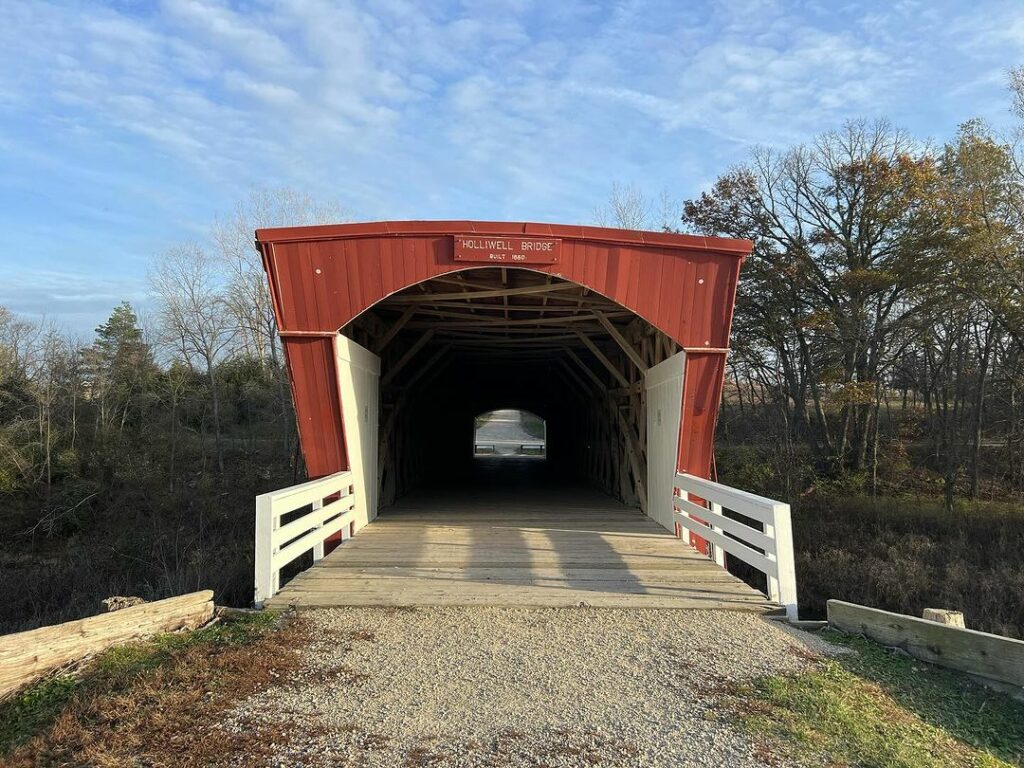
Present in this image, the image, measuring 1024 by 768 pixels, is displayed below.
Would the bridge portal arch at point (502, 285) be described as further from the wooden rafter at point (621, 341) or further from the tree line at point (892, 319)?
the tree line at point (892, 319)

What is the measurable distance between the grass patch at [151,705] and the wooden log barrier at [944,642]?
353cm

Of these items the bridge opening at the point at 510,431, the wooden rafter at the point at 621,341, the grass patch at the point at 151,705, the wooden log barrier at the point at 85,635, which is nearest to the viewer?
the grass patch at the point at 151,705

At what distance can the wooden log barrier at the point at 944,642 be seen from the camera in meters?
3.48

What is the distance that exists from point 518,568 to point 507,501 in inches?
236

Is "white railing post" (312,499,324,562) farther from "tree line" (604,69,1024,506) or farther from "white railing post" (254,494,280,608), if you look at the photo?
"tree line" (604,69,1024,506)

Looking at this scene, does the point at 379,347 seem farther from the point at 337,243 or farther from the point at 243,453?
the point at 243,453

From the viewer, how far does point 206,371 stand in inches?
911

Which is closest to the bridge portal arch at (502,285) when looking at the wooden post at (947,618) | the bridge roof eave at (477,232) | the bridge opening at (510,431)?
the bridge roof eave at (477,232)

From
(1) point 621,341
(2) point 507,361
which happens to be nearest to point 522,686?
(1) point 621,341

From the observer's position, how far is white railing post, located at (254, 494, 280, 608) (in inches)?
190

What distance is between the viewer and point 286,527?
5.28m

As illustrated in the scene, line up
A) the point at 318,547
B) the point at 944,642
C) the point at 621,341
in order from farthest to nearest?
the point at 621,341
the point at 318,547
the point at 944,642

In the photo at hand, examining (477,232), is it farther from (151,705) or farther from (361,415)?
(151,705)

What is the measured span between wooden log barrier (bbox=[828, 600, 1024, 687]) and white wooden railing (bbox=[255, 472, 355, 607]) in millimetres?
4034
